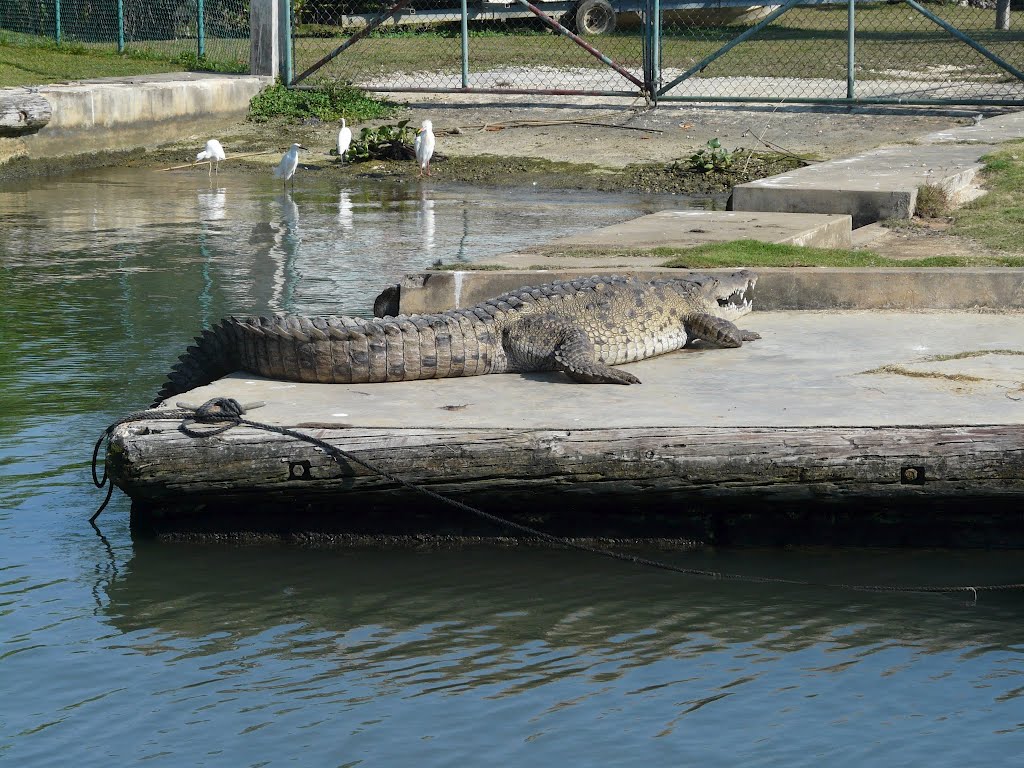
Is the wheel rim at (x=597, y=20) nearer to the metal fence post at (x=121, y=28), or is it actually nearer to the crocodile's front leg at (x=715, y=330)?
the metal fence post at (x=121, y=28)

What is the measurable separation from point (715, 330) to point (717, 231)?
2.61m

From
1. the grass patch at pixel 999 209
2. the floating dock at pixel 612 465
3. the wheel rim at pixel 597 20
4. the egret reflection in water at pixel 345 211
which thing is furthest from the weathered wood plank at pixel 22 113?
the wheel rim at pixel 597 20

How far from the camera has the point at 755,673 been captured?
4.27 metres

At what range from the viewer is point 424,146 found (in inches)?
580

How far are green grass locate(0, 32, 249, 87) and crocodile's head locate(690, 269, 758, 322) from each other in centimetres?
1179

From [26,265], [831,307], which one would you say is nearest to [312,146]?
[26,265]

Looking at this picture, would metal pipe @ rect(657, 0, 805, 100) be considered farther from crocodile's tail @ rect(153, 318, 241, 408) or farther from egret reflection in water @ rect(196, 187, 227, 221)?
crocodile's tail @ rect(153, 318, 241, 408)

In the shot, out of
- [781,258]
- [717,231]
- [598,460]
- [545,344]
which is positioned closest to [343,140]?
[717,231]

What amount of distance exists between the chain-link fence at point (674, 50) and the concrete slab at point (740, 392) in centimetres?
982

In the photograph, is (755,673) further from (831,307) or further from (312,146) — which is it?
(312,146)

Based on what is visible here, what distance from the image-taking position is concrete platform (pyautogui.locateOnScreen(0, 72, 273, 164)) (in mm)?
15211

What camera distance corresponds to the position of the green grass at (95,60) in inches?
688

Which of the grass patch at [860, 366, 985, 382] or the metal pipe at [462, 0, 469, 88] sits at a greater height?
the metal pipe at [462, 0, 469, 88]

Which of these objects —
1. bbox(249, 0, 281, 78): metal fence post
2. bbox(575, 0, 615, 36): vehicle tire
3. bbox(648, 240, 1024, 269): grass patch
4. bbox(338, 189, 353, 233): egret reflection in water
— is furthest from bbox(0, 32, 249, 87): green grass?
bbox(648, 240, 1024, 269): grass patch
